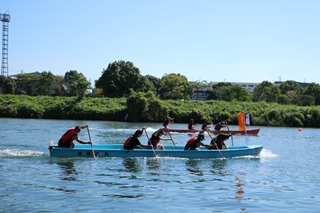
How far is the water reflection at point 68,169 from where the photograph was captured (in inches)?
659

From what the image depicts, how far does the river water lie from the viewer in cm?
1288

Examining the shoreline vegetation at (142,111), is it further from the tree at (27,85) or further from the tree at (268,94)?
the tree at (268,94)

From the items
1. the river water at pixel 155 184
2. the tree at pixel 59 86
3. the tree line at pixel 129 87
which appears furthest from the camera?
the tree at pixel 59 86

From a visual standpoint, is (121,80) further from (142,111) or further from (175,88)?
(175,88)

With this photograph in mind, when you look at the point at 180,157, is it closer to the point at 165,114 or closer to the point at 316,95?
the point at 165,114

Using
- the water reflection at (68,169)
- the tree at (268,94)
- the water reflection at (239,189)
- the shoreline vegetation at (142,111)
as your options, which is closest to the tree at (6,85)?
the shoreline vegetation at (142,111)

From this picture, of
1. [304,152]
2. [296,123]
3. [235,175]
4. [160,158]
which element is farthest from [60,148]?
[296,123]

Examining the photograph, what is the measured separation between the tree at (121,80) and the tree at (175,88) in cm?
1870

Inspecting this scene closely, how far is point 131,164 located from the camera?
20656 millimetres

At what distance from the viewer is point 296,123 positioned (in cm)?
6762

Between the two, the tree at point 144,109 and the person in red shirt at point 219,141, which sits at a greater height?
the tree at point 144,109

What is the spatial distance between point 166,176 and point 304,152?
14.8 m

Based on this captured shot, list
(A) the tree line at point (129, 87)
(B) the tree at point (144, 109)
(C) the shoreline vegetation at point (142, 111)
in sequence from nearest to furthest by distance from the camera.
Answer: (B) the tree at point (144, 109) < (C) the shoreline vegetation at point (142, 111) < (A) the tree line at point (129, 87)

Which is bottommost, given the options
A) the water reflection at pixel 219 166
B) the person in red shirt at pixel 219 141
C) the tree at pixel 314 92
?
the water reflection at pixel 219 166
